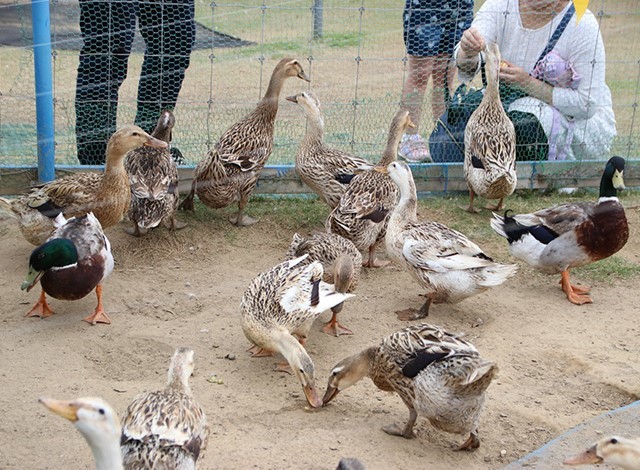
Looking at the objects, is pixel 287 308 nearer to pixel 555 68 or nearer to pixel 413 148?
pixel 413 148

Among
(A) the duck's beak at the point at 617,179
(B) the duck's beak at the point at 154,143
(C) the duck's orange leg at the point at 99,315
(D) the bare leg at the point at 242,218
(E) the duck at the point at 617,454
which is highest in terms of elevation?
(B) the duck's beak at the point at 154,143

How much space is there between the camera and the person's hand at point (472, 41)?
8023 mm

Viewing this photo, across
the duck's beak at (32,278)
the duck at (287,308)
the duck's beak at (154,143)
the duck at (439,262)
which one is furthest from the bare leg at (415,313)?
the duck's beak at (32,278)

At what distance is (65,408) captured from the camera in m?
3.14

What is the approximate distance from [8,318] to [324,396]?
87.2 inches

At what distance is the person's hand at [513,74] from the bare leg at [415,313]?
10.0 ft

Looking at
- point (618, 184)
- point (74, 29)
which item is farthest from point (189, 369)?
point (74, 29)

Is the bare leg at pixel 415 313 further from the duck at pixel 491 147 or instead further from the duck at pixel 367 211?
the duck at pixel 491 147

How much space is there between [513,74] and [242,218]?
294 cm

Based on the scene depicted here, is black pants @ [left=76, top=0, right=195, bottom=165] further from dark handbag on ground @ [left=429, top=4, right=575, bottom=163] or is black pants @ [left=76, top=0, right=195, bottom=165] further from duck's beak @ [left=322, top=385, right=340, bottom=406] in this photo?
duck's beak @ [left=322, top=385, right=340, bottom=406]

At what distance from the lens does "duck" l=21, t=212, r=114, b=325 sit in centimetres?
554

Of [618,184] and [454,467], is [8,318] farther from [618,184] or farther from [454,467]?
[618,184]

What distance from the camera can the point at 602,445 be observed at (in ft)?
12.3

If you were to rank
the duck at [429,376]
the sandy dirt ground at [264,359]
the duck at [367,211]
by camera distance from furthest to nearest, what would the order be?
the duck at [367,211] < the sandy dirt ground at [264,359] < the duck at [429,376]
